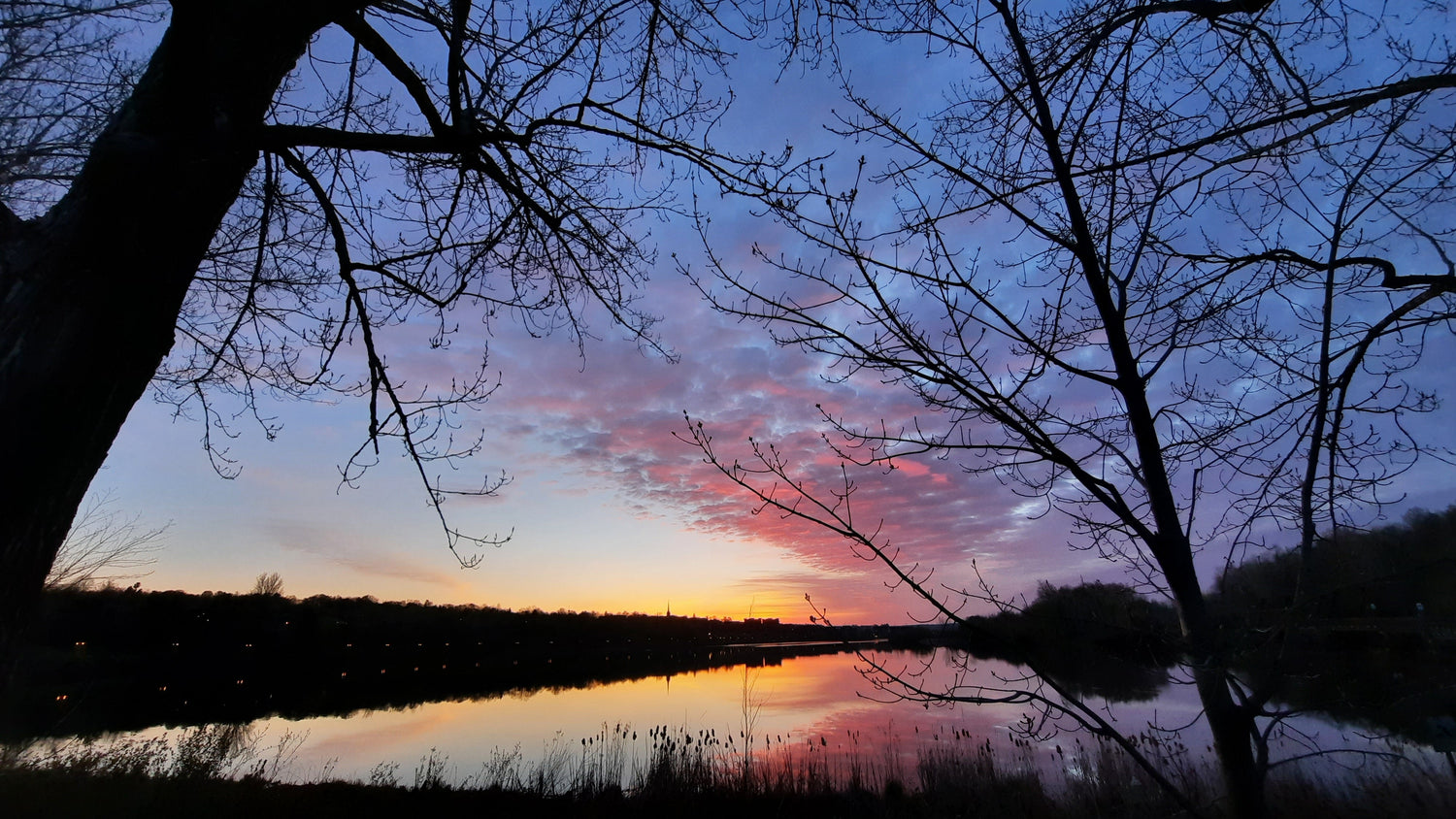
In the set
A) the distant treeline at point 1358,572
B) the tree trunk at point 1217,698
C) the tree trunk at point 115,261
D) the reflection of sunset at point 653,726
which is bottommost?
the reflection of sunset at point 653,726

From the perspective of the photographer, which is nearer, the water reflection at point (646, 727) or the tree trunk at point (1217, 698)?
the tree trunk at point (1217, 698)

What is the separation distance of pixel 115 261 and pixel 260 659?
73740mm

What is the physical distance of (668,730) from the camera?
60.4ft

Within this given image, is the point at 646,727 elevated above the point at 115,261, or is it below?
below

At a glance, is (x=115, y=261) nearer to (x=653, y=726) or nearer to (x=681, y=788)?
(x=681, y=788)

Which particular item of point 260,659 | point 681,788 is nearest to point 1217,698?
point 681,788

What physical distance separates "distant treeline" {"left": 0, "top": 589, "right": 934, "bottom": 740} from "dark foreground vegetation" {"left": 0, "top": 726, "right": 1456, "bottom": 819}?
1.68 meters

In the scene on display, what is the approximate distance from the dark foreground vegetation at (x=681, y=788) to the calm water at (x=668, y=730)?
23.7 inches

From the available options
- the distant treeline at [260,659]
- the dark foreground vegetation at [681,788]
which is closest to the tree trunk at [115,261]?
the distant treeline at [260,659]

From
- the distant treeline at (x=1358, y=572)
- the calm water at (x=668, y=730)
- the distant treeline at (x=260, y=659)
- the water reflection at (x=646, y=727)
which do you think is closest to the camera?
the distant treeline at (x=1358, y=572)

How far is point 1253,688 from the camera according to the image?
5.31ft

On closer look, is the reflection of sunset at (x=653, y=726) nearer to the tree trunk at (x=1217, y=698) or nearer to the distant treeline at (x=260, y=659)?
the distant treeline at (x=260, y=659)

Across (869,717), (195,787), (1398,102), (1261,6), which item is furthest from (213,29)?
(869,717)

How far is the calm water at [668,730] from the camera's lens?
1475cm
